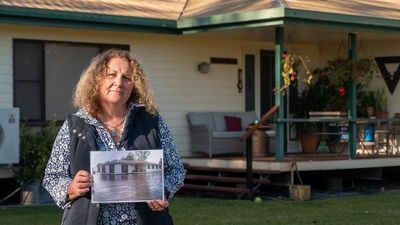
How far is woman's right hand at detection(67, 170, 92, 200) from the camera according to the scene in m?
4.28

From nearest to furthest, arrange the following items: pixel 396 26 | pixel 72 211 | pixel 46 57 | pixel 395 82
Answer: pixel 72 211 < pixel 46 57 < pixel 396 26 < pixel 395 82

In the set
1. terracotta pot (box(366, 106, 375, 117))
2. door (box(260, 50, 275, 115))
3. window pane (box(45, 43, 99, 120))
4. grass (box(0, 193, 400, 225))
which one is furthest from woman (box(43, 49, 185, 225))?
door (box(260, 50, 275, 115))

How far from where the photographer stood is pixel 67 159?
14.6 ft

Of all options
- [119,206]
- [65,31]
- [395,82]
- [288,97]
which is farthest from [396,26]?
[119,206]

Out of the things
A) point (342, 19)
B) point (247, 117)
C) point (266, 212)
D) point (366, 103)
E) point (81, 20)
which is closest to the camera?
point (266, 212)

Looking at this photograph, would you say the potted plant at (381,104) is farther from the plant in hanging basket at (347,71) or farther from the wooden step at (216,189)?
the wooden step at (216,189)

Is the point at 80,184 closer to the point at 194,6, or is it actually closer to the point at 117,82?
the point at 117,82

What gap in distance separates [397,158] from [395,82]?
1896 mm

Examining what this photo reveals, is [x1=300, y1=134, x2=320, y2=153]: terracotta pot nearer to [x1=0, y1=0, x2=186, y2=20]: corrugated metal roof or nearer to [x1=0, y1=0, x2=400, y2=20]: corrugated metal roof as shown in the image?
[x1=0, y1=0, x2=400, y2=20]: corrugated metal roof

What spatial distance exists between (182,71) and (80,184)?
12.3 m

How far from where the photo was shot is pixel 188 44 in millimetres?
16578

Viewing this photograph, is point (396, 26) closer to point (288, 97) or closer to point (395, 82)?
point (395, 82)

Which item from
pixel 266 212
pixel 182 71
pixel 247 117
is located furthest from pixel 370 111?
pixel 266 212

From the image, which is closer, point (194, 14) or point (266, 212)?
point (266, 212)
